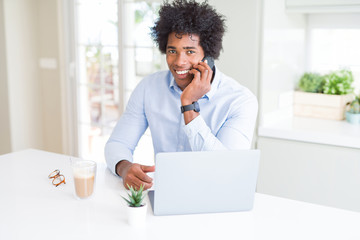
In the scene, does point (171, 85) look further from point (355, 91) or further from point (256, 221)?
point (355, 91)

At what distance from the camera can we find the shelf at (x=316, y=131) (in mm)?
2518

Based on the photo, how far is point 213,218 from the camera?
139 centimetres

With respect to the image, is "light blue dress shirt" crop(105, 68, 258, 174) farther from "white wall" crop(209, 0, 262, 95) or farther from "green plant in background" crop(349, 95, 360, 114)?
"green plant in background" crop(349, 95, 360, 114)

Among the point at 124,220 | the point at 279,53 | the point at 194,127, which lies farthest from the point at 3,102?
the point at 124,220

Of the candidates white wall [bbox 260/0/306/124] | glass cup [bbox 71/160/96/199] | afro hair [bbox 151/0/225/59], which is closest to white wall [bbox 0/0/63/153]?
white wall [bbox 260/0/306/124]

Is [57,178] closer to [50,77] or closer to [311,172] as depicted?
[311,172]

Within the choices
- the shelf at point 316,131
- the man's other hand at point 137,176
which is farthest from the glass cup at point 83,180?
the shelf at point 316,131

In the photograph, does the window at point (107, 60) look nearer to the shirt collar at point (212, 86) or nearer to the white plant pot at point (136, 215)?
the shirt collar at point (212, 86)

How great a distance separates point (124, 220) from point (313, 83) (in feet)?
6.91

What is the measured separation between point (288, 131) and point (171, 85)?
3.16 ft

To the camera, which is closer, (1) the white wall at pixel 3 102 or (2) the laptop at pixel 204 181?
(2) the laptop at pixel 204 181

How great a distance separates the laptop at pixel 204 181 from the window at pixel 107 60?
7.85 feet

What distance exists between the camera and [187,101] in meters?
1.80

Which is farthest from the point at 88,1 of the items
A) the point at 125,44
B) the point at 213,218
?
the point at 213,218
